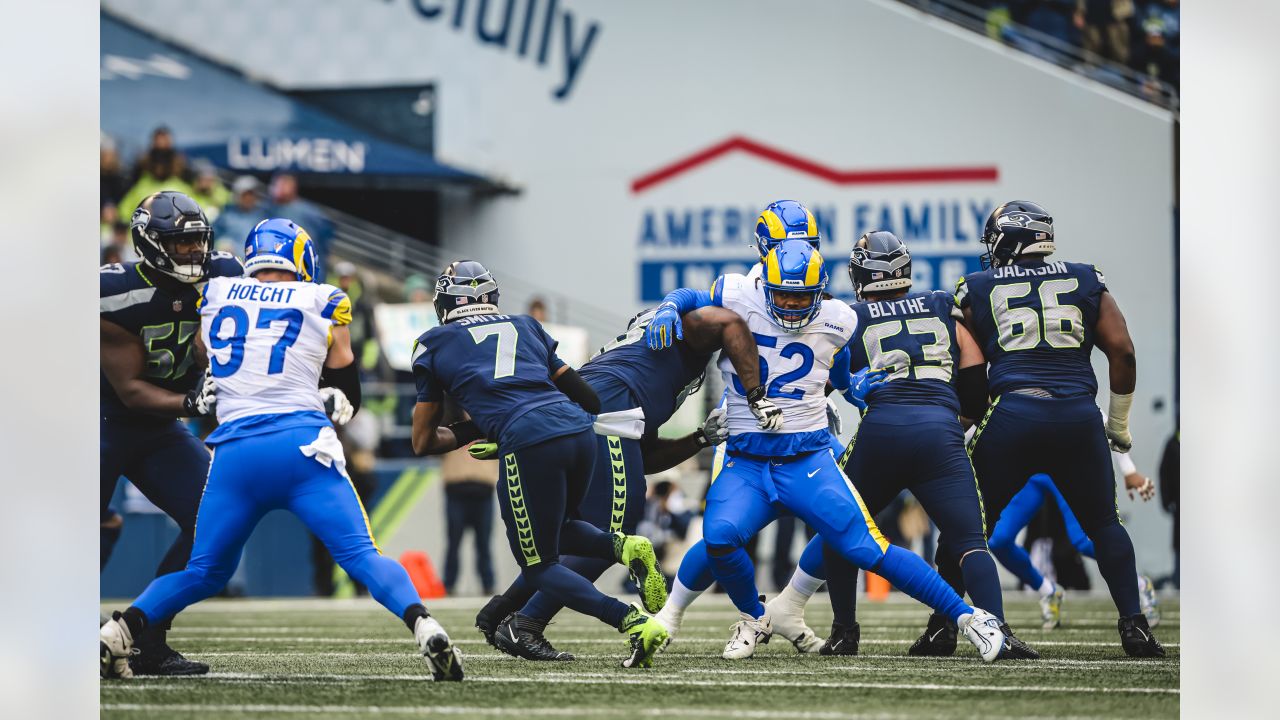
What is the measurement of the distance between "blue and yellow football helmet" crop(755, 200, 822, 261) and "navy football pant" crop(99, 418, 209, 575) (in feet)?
7.98

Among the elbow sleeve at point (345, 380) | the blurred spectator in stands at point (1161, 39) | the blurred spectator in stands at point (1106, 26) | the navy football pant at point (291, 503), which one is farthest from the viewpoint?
the blurred spectator in stands at point (1106, 26)

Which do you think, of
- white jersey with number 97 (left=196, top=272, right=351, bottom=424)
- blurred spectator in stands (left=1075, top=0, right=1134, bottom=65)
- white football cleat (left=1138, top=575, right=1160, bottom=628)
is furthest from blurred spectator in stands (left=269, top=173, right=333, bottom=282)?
white jersey with number 97 (left=196, top=272, right=351, bottom=424)

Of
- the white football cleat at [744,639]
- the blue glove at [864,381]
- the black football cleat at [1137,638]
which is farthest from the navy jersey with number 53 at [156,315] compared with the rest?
the black football cleat at [1137,638]

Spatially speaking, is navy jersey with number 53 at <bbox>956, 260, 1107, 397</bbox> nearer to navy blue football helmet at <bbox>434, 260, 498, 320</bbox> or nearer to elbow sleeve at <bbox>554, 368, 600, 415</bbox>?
elbow sleeve at <bbox>554, 368, 600, 415</bbox>

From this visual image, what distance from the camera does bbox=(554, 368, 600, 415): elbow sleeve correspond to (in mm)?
6367

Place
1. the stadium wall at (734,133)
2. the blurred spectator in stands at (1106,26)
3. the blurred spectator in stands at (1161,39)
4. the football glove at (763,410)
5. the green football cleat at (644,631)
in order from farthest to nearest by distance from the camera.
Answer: the blurred spectator in stands at (1106,26) → the blurred spectator in stands at (1161,39) → the stadium wall at (734,133) → the football glove at (763,410) → the green football cleat at (644,631)

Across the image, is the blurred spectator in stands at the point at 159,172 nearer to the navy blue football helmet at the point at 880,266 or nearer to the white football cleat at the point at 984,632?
the navy blue football helmet at the point at 880,266

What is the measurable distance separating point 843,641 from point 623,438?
1258 mm

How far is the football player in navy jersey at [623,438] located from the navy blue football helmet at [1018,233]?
1.28m

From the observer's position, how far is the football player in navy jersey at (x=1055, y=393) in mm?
6715

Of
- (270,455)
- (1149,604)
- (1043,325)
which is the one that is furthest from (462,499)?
(270,455)

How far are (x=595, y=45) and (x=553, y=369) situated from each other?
12.3m

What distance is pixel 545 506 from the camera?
607 cm

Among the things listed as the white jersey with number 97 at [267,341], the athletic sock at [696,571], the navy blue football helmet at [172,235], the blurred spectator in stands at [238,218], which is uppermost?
the blurred spectator in stands at [238,218]
